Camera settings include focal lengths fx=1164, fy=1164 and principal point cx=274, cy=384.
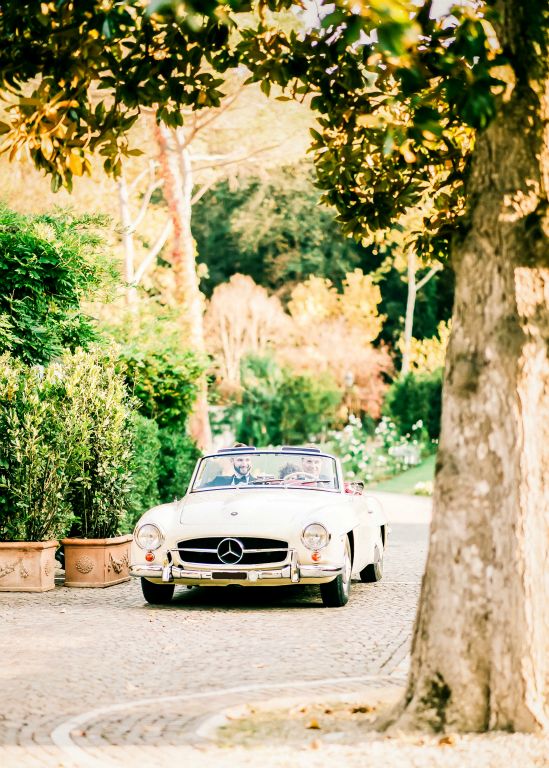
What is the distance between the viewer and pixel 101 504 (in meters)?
12.9

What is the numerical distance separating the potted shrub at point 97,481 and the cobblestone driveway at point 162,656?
→ 552 millimetres

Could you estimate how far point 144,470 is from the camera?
51.0 feet

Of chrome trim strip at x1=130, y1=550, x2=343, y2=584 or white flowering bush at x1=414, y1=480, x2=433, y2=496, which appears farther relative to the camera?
white flowering bush at x1=414, y1=480, x2=433, y2=496

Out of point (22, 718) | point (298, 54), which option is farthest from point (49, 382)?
point (22, 718)

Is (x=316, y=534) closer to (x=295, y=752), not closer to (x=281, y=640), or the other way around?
(x=281, y=640)

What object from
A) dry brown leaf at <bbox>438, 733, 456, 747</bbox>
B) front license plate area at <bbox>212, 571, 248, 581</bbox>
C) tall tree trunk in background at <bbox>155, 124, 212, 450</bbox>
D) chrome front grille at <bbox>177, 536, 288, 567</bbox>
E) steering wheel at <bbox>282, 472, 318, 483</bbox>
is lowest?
A: dry brown leaf at <bbox>438, 733, 456, 747</bbox>

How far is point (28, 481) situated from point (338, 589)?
356 cm

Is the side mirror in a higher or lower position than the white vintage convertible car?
higher

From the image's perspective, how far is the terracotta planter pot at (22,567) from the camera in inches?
477

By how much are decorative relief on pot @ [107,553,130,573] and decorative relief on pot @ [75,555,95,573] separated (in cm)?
21

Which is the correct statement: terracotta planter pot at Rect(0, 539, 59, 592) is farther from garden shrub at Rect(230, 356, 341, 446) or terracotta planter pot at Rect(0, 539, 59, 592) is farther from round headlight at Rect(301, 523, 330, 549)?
→ garden shrub at Rect(230, 356, 341, 446)

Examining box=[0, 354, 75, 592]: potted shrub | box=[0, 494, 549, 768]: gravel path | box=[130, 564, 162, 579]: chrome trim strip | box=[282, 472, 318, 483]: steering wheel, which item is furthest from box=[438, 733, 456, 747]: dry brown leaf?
box=[0, 354, 75, 592]: potted shrub

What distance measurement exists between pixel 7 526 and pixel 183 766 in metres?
7.63

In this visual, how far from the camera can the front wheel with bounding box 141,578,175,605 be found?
1101cm
